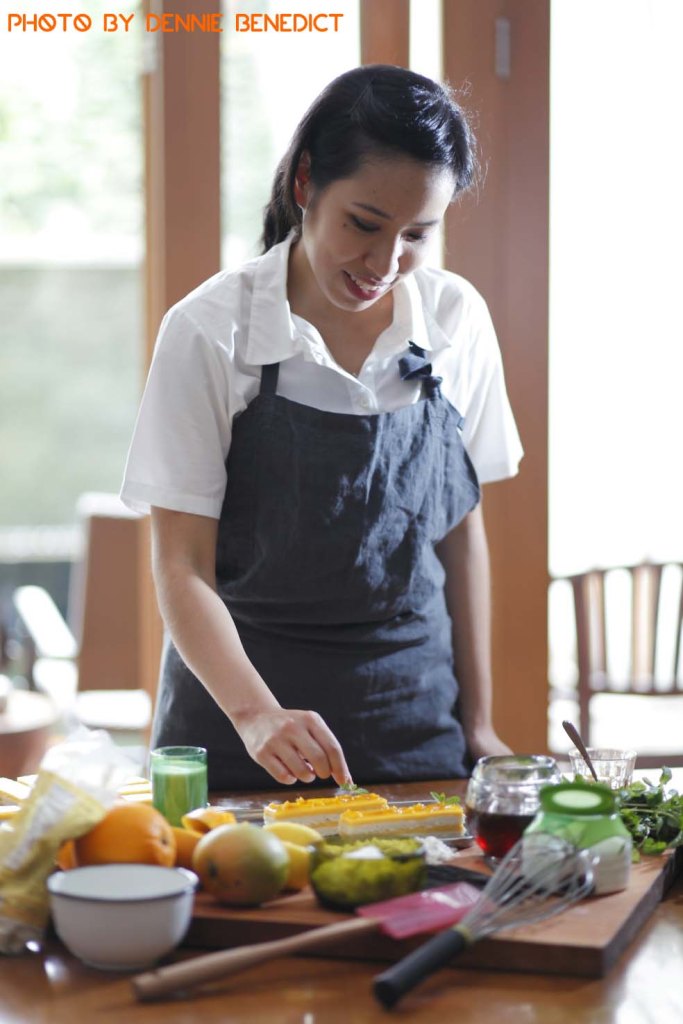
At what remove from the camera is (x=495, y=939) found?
1.16 meters

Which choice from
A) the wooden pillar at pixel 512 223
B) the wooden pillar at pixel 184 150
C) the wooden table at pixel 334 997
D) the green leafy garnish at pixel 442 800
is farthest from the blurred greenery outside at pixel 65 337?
the wooden table at pixel 334 997

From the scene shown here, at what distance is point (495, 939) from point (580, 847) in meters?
0.14

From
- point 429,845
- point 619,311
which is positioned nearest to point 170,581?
point 429,845

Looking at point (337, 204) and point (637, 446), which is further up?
point (337, 204)

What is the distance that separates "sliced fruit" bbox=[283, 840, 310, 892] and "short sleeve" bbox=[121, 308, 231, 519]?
0.56m

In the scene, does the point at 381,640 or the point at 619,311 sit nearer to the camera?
the point at 381,640

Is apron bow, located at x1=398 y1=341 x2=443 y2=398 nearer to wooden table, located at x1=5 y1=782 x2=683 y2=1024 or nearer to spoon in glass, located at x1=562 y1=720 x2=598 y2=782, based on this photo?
spoon in glass, located at x1=562 y1=720 x2=598 y2=782

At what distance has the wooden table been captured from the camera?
1.07m

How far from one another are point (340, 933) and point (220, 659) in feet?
1.72

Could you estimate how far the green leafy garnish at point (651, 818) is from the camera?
4.61 feet

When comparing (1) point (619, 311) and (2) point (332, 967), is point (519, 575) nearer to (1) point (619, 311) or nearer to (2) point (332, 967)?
(1) point (619, 311)

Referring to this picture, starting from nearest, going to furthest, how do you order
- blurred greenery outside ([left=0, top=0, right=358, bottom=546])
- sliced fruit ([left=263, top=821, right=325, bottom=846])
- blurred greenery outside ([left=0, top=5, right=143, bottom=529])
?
sliced fruit ([left=263, top=821, right=325, bottom=846]) → blurred greenery outside ([left=0, top=0, right=358, bottom=546]) → blurred greenery outside ([left=0, top=5, right=143, bottom=529])

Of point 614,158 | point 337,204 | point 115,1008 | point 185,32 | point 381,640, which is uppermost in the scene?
point 185,32

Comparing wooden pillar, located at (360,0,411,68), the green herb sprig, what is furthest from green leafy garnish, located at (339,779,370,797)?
wooden pillar, located at (360,0,411,68)
